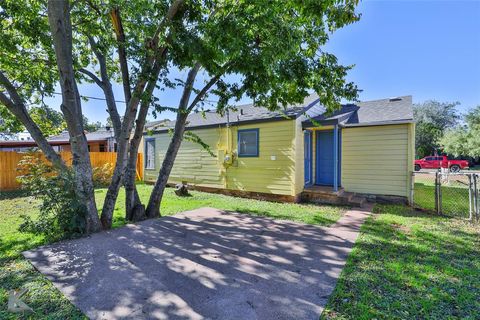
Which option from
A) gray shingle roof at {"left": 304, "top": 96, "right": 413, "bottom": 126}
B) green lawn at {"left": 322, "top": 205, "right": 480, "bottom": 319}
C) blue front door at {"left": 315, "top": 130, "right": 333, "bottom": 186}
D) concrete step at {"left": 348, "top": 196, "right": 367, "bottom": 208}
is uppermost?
gray shingle roof at {"left": 304, "top": 96, "right": 413, "bottom": 126}

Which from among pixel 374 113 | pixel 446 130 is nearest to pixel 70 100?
pixel 374 113

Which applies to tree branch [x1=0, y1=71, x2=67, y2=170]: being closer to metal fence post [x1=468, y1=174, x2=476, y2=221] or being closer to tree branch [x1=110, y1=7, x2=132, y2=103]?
tree branch [x1=110, y1=7, x2=132, y2=103]

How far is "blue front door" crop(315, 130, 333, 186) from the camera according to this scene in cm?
837

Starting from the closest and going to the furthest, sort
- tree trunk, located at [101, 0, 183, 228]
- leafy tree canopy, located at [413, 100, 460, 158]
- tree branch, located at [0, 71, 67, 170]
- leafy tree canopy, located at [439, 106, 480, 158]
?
tree branch, located at [0, 71, 67, 170] < tree trunk, located at [101, 0, 183, 228] < leafy tree canopy, located at [439, 106, 480, 158] < leafy tree canopy, located at [413, 100, 460, 158]

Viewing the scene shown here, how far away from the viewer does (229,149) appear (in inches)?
353

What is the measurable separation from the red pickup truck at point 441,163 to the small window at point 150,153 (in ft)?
74.3

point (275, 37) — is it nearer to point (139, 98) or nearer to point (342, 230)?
point (139, 98)

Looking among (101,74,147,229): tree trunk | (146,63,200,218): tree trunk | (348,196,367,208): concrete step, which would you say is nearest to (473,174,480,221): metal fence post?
(348,196,367,208): concrete step

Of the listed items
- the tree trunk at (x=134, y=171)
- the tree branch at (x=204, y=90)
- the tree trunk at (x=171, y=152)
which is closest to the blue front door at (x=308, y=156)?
the tree branch at (x=204, y=90)

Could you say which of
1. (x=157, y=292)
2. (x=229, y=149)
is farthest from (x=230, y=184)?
(x=157, y=292)

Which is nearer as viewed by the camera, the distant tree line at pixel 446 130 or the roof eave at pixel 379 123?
the roof eave at pixel 379 123

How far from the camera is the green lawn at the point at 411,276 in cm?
228

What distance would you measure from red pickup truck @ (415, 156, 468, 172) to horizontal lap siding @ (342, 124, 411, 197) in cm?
1797

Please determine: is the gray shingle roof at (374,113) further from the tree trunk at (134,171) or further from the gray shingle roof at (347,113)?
the tree trunk at (134,171)
